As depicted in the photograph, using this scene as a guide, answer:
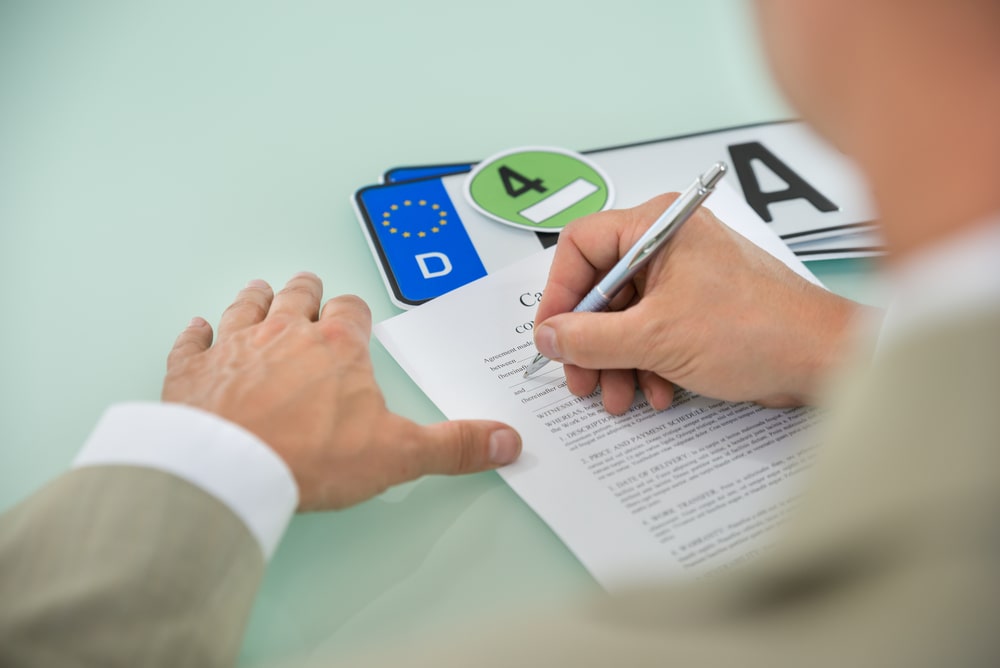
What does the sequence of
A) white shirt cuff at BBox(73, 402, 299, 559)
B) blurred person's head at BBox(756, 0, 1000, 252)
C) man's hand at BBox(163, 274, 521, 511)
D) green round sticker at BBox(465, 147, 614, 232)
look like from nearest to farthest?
blurred person's head at BBox(756, 0, 1000, 252) < white shirt cuff at BBox(73, 402, 299, 559) < man's hand at BBox(163, 274, 521, 511) < green round sticker at BBox(465, 147, 614, 232)

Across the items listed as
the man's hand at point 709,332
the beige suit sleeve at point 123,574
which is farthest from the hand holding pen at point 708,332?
the beige suit sleeve at point 123,574

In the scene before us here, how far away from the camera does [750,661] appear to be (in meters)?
0.36

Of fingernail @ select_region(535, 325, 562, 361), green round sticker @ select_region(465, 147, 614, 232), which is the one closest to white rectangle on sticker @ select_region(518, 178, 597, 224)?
green round sticker @ select_region(465, 147, 614, 232)

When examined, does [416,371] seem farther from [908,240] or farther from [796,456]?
[908,240]

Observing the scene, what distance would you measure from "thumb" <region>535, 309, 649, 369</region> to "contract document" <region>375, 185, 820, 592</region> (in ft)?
0.16

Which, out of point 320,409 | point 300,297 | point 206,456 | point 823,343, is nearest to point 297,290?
point 300,297

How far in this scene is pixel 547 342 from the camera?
29.0 inches

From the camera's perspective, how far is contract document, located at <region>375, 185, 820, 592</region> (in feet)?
2.09

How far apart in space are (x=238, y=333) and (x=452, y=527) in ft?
0.81

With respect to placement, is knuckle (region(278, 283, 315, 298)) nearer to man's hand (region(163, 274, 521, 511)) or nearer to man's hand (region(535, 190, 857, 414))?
man's hand (region(163, 274, 521, 511))

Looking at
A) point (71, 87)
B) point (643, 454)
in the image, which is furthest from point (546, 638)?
point (71, 87)

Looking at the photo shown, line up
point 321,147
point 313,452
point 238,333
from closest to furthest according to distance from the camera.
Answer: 1. point 313,452
2. point 238,333
3. point 321,147

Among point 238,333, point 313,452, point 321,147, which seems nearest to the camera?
point 313,452

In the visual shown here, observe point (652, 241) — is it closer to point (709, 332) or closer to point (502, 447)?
point (709, 332)
